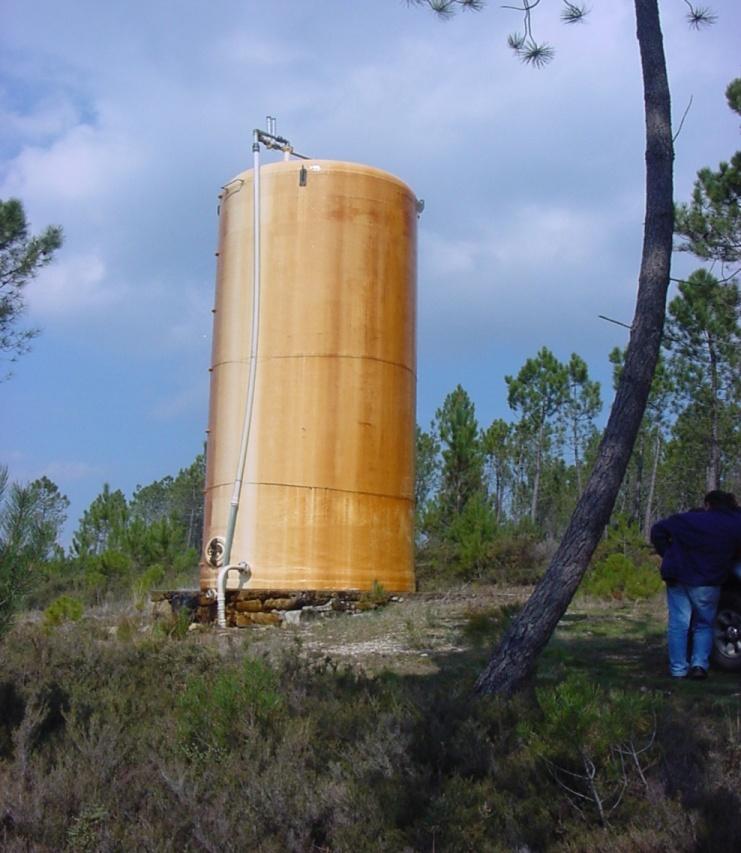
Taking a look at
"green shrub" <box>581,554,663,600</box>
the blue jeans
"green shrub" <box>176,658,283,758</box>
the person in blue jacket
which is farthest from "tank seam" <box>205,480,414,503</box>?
"green shrub" <box>176,658,283,758</box>

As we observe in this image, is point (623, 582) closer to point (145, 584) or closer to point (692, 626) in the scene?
point (692, 626)

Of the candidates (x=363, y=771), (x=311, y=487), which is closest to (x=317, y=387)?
(x=311, y=487)

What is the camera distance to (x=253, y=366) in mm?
14117

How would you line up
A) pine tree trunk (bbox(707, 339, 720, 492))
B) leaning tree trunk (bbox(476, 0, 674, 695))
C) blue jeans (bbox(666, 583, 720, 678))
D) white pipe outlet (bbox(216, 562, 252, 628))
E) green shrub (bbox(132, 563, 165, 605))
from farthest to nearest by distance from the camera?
pine tree trunk (bbox(707, 339, 720, 492)) < green shrub (bbox(132, 563, 165, 605)) < white pipe outlet (bbox(216, 562, 252, 628)) < blue jeans (bbox(666, 583, 720, 678)) < leaning tree trunk (bbox(476, 0, 674, 695))

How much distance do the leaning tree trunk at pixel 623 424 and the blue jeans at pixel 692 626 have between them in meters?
1.84

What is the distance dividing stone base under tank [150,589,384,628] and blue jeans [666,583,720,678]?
20.2 ft

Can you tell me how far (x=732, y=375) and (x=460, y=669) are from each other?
18.2 meters

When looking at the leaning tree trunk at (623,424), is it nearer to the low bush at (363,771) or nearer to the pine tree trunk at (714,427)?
the low bush at (363,771)

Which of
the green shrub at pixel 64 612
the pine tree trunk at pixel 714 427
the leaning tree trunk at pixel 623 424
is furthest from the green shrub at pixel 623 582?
the pine tree trunk at pixel 714 427

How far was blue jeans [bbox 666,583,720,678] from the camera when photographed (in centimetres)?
762

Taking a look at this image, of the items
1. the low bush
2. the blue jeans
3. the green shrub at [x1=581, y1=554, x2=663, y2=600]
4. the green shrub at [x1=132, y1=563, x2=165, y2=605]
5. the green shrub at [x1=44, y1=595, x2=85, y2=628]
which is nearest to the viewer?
the low bush

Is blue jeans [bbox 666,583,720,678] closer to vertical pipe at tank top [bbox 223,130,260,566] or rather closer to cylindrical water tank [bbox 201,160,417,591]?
cylindrical water tank [bbox 201,160,417,591]

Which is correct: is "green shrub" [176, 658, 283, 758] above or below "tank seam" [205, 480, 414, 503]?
below

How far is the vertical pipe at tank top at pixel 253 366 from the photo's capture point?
1373 centimetres
